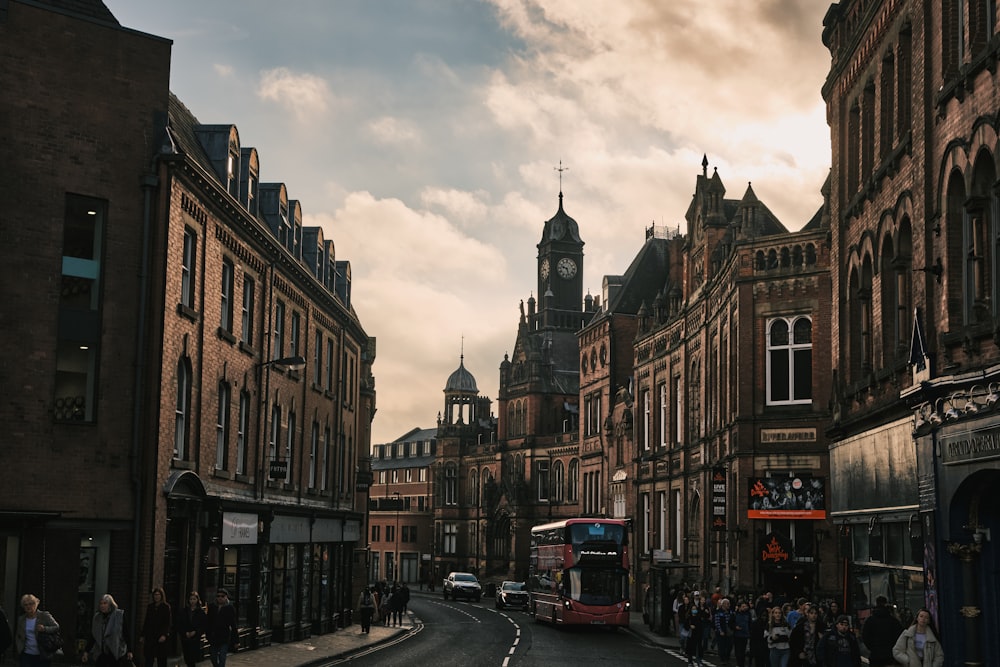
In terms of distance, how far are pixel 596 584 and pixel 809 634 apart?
72.2ft

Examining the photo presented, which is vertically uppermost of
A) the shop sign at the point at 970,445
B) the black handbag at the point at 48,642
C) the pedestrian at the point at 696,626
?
the shop sign at the point at 970,445

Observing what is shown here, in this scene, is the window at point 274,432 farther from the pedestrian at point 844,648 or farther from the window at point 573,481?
the window at point 573,481

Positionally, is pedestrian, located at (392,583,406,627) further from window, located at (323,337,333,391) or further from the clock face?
the clock face

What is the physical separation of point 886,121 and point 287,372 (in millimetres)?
19453

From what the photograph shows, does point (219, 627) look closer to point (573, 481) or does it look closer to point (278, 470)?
point (278, 470)

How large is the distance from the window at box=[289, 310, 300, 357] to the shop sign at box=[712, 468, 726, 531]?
44.9 ft

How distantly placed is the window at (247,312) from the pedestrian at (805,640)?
16.7 meters

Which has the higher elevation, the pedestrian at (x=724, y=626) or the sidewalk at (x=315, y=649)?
the pedestrian at (x=724, y=626)

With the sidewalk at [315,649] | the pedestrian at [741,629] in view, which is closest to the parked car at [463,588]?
the sidewalk at [315,649]

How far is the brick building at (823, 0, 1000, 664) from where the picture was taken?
55.4 ft

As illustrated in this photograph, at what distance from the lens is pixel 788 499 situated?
34812 millimetres

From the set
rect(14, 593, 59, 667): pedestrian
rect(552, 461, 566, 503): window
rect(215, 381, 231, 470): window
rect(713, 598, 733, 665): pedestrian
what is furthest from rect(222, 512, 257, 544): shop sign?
rect(552, 461, 566, 503): window

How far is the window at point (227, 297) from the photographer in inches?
1196

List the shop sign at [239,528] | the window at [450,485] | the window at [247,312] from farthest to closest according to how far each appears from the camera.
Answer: the window at [450,485], the window at [247,312], the shop sign at [239,528]
